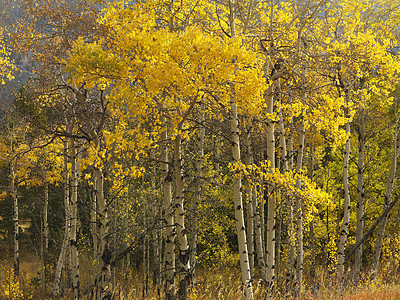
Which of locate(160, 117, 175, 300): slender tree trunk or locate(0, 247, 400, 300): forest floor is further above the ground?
locate(160, 117, 175, 300): slender tree trunk

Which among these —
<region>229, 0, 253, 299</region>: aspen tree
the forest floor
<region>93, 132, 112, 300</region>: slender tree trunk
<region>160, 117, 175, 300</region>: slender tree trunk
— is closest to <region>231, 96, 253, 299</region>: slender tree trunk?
<region>229, 0, 253, 299</region>: aspen tree

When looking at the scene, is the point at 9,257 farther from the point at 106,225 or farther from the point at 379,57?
the point at 379,57

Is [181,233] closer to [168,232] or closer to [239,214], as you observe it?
[168,232]

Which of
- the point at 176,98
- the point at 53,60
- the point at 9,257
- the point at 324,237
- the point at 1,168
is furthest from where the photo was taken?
the point at 9,257

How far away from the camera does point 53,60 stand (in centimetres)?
735

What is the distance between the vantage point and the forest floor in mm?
5602

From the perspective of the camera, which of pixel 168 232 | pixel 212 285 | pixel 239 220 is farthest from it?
pixel 212 285

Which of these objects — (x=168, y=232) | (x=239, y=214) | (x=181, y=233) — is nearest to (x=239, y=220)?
(x=239, y=214)

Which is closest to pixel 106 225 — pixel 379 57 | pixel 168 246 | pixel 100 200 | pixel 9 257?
pixel 100 200

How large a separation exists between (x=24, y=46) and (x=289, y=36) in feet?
19.0

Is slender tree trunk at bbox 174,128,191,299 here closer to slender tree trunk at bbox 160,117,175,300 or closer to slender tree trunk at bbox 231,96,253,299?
slender tree trunk at bbox 160,117,175,300

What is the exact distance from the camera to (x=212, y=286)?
45.8 feet

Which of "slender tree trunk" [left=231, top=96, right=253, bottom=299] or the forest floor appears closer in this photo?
the forest floor

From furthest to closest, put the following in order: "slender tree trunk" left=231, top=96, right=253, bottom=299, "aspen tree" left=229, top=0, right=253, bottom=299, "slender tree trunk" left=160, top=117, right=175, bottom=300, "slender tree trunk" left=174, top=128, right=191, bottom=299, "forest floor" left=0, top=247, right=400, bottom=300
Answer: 1. "slender tree trunk" left=160, top=117, right=175, bottom=300
2. "slender tree trunk" left=174, top=128, right=191, bottom=299
3. "slender tree trunk" left=231, top=96, right=253, bottom=299
4. "aspen tree" left=229, top=0, right=253, bottom=299
5. "forest floor" left=0, top=247, right=400, bottom=300
